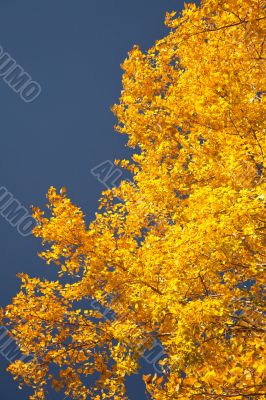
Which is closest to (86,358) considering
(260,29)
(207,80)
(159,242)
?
(159,242)

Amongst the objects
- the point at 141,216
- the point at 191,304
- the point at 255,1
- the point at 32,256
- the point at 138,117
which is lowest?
the point at 191,304

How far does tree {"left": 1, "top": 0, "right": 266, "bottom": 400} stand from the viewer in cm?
587

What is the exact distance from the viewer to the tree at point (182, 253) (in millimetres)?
5867

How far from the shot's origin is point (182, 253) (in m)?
6.03

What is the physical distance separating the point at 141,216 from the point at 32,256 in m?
91.1

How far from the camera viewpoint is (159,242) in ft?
24.1

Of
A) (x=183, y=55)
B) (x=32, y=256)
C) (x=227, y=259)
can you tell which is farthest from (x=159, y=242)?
(x=32, y=256)

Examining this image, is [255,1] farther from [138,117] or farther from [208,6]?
[138,117]

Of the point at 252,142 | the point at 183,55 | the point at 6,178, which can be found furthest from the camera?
the point at 6,178

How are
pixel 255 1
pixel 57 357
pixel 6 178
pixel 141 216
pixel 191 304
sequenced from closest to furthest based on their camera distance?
pixel 191 304, pixel 255 1, pixel 57 357, pixel 141 216, pixel 6 178

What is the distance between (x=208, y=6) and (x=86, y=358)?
16.9 feet

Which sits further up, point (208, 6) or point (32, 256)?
point (32, 256)

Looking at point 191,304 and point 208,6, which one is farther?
point 208,6

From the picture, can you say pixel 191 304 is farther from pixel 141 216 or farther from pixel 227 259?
pixel 141 216
